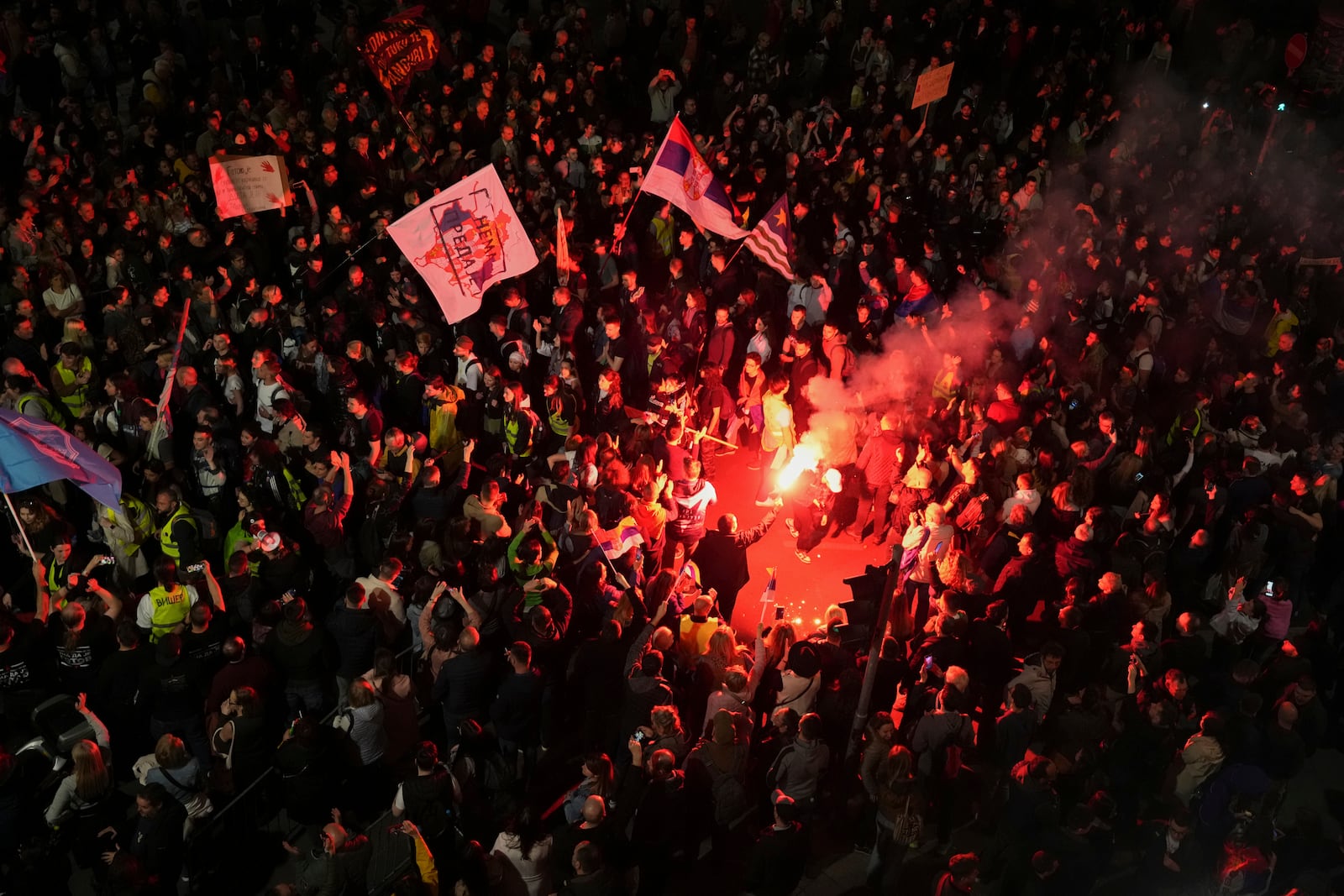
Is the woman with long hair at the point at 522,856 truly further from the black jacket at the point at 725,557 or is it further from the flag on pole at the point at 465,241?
the flag on pole at the point at 465,241

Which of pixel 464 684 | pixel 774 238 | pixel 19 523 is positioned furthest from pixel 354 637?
pixel 774 238

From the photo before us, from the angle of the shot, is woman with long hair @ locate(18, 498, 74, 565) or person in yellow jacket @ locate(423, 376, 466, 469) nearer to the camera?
woman with long hair @ locate(18, 498, 74, 565)

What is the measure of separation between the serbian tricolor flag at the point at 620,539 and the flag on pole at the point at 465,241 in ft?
11.1

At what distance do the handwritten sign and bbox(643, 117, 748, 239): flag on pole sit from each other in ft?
14.7

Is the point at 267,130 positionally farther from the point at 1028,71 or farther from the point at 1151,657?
the point at 1028,71

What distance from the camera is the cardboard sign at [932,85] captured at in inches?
619

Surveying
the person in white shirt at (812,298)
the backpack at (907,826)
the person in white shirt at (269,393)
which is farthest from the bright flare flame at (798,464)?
the person in white shirt at (269,393)

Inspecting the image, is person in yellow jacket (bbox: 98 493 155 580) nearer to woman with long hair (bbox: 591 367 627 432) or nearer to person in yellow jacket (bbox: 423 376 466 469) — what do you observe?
person in yellow jacket (bbox: 423 376 466 469)

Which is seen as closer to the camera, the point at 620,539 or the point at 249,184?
the point at 620,539

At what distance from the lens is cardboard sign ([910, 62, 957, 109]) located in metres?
15.7

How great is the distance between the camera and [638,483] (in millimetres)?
8914

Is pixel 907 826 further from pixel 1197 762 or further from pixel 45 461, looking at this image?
pixel 45 461

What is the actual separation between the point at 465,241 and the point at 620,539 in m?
3.98

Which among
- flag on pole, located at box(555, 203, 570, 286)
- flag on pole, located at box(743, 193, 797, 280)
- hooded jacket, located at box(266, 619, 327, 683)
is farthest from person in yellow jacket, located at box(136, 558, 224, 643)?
flag on pole, located at box(743, 193, 797, 280)
